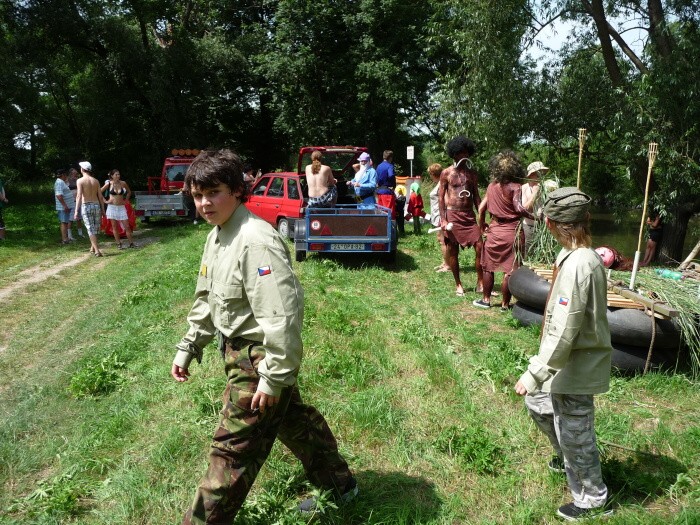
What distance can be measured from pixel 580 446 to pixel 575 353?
47cm

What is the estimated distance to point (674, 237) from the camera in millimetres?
12234

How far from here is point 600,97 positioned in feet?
42.8

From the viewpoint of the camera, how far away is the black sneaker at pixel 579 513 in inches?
115

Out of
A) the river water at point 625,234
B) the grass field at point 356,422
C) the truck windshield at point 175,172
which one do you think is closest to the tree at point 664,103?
the river water at point 625,234

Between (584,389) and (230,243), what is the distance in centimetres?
185

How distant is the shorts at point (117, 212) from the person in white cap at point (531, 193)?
9.03 meters

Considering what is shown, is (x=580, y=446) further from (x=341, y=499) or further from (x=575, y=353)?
(x=341, y=499)

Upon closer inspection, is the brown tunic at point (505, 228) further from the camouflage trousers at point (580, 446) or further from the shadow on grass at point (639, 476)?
the camouflage trousers at point (580, 446)

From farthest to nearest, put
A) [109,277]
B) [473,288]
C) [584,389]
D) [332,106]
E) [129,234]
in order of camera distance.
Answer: [332,106]
[129,234]
[109,277]
[473,288]
[584,389]

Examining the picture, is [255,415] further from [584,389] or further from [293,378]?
[584,389]

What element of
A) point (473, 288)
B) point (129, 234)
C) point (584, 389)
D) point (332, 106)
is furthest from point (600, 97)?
point (332, 106)

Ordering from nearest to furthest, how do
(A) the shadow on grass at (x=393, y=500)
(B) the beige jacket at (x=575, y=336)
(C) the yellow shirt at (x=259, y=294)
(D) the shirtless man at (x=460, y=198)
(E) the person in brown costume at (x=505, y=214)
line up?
(C) the yellow shirt at (x=259, y=294), (B) the beige jacket at (x=575, y=336), (A) the shadow on grass at (x=393, y=500), (E) the person in brown costume at (x=505, y=214), (D) the shirtless man at (x=460, y=198)

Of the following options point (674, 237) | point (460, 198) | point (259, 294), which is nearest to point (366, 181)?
point (460, 198)

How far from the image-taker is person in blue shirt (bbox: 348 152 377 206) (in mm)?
11195
